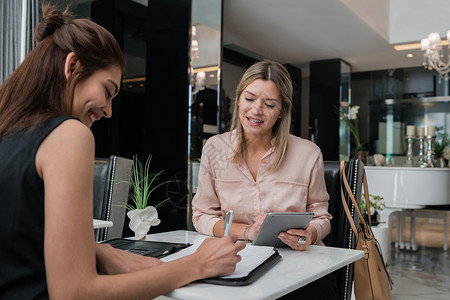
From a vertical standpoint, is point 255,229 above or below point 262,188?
below

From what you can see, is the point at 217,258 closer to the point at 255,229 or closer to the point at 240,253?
the point at 240,253

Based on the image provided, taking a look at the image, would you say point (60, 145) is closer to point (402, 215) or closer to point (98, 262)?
point (98, 262)

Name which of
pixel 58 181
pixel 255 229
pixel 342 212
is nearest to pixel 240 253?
pixel 255 229

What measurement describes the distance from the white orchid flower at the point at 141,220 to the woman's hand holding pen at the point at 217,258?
1.72 ft

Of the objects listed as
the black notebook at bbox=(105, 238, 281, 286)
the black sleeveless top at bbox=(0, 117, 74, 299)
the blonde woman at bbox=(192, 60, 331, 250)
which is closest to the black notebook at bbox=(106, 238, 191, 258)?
the black notebook at bbox=(105, 238, 281, 286)

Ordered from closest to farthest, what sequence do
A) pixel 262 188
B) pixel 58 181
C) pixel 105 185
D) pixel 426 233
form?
pixel 58 181, pixel 262 188, pixel 105 185, pixel 426 233

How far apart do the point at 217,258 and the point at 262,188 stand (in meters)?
0.88

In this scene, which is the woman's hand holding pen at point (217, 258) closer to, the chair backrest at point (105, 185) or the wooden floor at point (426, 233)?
the chair backrest at point (105, 185)

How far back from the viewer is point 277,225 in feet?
4.22

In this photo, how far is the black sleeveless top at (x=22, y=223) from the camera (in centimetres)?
78

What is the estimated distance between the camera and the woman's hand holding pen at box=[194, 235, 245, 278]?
898 mm

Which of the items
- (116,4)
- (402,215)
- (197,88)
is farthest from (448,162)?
(116,4)

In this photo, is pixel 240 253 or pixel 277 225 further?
pixel 277 225

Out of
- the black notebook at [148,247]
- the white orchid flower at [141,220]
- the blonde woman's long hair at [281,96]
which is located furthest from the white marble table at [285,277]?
the blonde woman's long hair at [281,96]
